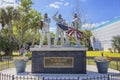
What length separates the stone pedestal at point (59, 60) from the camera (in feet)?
45.0

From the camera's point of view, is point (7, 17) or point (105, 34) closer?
point (7, 17)

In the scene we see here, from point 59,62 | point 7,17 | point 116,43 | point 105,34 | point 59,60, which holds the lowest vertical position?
point 59,62

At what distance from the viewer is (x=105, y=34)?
68938 millimetres

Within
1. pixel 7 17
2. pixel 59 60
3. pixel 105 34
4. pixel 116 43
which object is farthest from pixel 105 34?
pixel 59 60

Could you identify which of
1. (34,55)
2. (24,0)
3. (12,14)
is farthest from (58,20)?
(12,14)

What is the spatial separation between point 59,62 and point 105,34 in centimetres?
5716

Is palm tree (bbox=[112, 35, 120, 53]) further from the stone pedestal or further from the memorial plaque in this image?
the memorial plaque

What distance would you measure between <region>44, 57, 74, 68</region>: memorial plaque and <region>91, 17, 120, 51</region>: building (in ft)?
152

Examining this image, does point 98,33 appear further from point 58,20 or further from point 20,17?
point 58,20

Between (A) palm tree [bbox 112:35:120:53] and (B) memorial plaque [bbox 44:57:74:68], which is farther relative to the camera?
(A) palm tree [bbox 112:35:120:53]

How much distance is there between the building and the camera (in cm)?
5962

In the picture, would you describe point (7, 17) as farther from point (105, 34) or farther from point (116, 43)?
point (105, 34)

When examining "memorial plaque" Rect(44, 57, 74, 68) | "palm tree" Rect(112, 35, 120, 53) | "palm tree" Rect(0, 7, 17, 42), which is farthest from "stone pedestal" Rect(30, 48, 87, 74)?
"palm tree" Rect(112, 35, 120, 53)

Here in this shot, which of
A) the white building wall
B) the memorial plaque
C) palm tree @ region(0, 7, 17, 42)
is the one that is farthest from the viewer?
the white building wall
